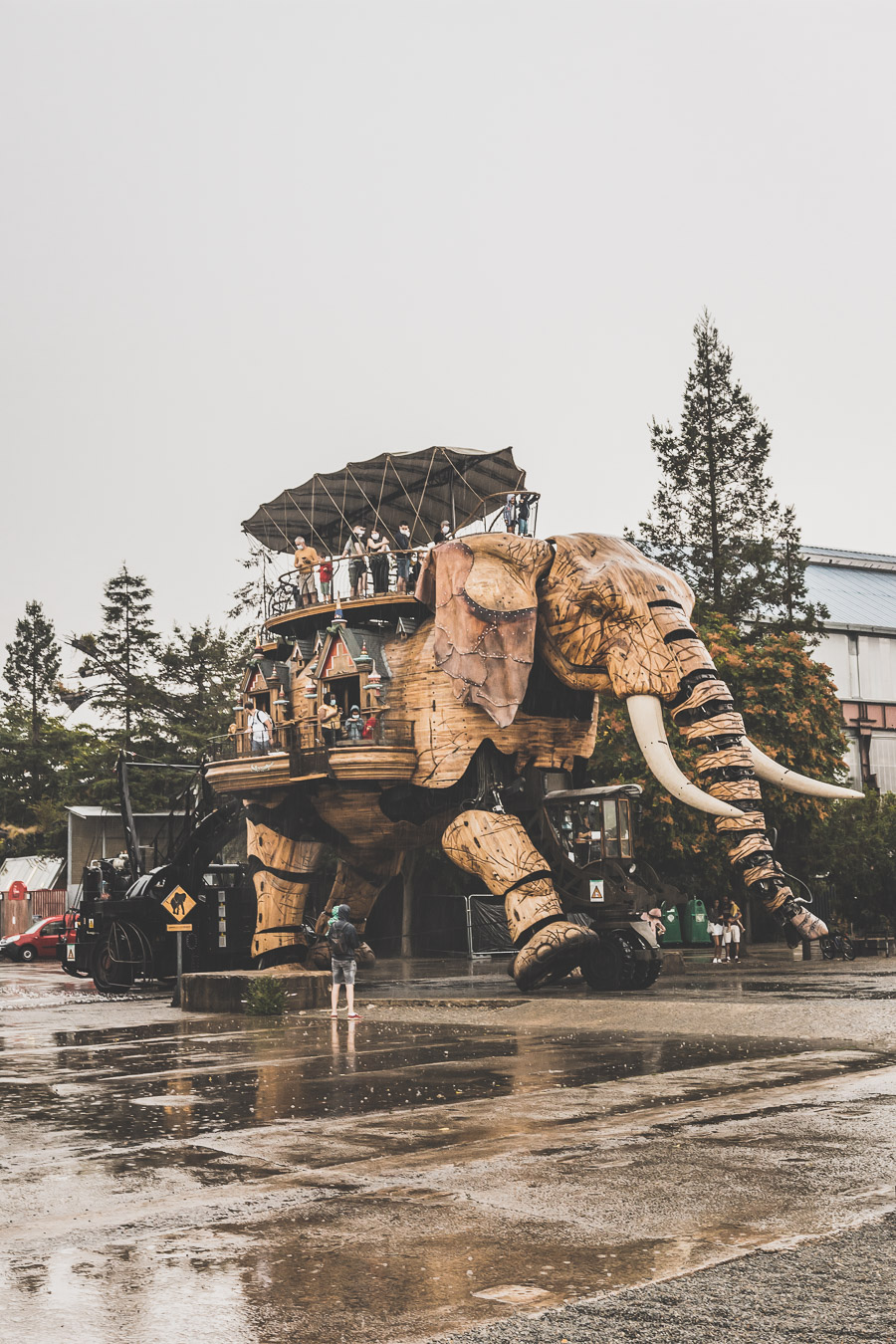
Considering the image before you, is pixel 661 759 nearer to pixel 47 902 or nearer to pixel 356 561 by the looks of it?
pixel 356 561

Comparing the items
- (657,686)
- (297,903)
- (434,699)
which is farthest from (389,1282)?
(297,903)

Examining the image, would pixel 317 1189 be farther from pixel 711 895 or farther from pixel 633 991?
pixel 711 895

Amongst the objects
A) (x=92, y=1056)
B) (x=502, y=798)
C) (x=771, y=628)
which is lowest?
(x=92, y=1056)

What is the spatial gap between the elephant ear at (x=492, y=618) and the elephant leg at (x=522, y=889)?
4.91 ft

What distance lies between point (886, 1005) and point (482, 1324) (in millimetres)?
12158

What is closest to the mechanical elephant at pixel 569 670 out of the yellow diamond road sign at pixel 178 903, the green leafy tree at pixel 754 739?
the yellow diamond road sign at pixel 178 903

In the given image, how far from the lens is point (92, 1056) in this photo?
13836 mm

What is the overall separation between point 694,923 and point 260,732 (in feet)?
51.1

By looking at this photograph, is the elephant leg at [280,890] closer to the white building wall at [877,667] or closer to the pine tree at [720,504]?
the pine tree at [720,504]

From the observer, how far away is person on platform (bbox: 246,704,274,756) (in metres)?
24.4

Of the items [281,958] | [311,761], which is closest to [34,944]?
[281,958]

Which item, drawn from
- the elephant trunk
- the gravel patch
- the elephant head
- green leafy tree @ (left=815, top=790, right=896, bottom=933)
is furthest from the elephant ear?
green leafy tree @ (left=815, top=790, right=896, bottom=933)

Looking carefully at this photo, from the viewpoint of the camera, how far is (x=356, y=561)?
2588cm

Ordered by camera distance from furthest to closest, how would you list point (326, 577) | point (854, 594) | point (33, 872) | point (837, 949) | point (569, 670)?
point (854, 594) → point (33, 872) → point (837, 949) → point (326, 577) → point (569, 670)
